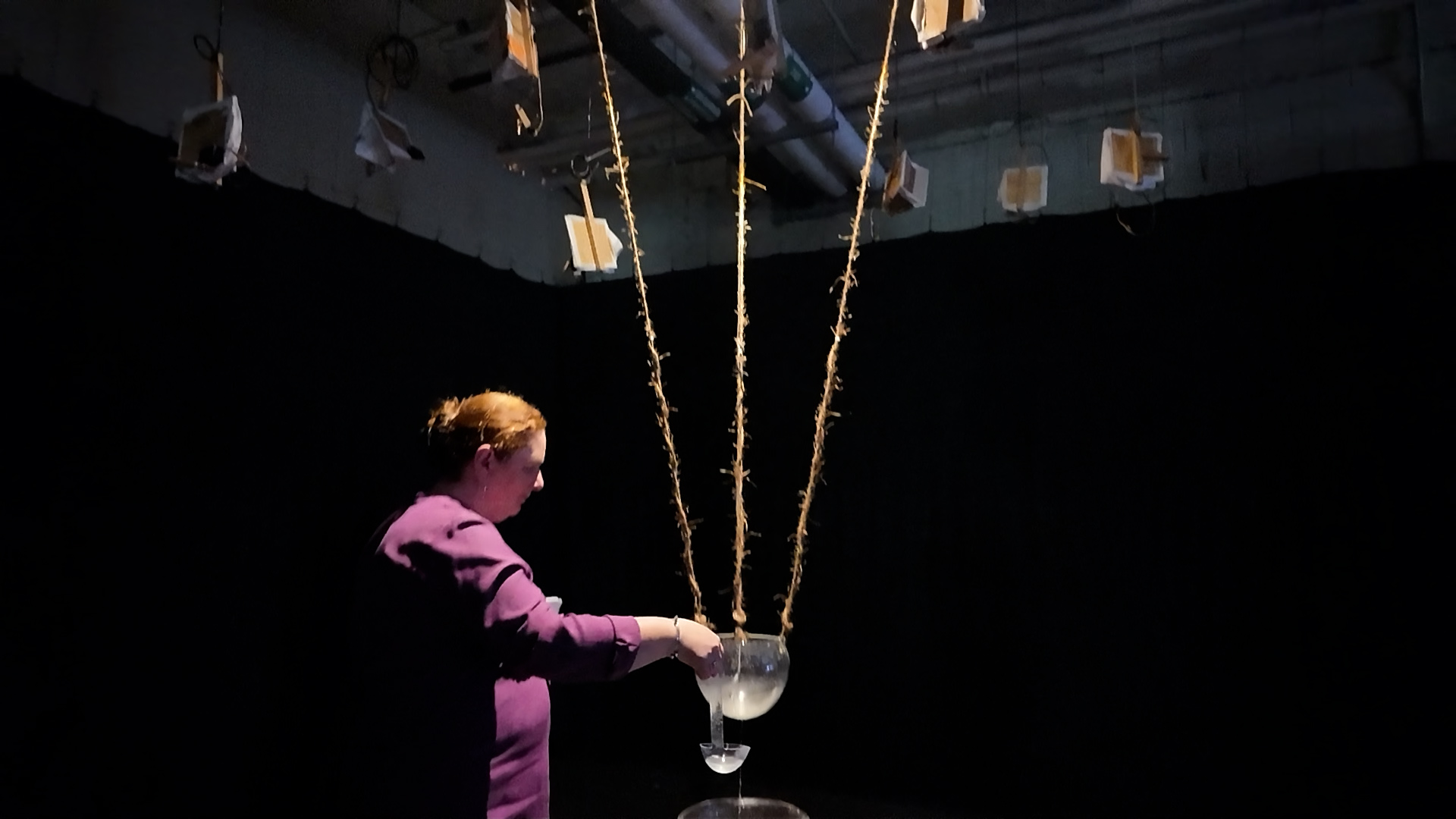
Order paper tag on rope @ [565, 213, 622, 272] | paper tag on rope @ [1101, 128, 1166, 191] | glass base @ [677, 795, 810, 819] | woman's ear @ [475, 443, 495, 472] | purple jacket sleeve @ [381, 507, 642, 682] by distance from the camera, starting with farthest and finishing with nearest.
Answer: paper tag on rope @ [565, 213, 622, 272] < paper tag on rope @ [1101, 128, 1166, 191] < glass base @ [677, 795, 810, 819] < woman's ear @ [475, 443, 495, 472] < purple jacket sleeve @ [381, 507, 642, 682]

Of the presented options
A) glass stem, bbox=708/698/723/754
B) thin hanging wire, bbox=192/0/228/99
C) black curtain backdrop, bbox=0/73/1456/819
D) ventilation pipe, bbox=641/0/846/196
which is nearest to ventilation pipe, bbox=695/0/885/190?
ventilation pipe, bbox=641/0/846/196

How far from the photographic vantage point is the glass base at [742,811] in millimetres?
1668

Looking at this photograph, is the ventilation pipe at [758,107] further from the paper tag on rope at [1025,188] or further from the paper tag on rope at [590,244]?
the paper tag on rope at [1025,188]

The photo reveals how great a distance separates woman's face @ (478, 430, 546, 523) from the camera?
4.85 feet

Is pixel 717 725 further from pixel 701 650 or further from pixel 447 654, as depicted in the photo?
pixel 447 654

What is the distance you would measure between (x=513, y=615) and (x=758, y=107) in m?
1.57

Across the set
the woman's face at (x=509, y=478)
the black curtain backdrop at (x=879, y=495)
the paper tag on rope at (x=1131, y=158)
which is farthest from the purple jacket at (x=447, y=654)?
the paper tag on rope at (x=1131, y=158)

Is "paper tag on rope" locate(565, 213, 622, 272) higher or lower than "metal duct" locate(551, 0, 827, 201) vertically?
lower

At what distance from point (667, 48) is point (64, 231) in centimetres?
157

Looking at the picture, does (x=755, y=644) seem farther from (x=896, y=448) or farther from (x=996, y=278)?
(x=996, y=278)

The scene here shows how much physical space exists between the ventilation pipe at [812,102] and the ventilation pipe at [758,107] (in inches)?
1.5

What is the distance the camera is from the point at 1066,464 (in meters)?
2.18

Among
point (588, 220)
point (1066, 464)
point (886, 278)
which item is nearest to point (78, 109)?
point (588, 220)

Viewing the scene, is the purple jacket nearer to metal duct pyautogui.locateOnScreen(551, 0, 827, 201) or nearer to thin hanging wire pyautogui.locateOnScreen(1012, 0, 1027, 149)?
metal duct pyautogui.locateOnScreen(551, 0, 827, 201)
